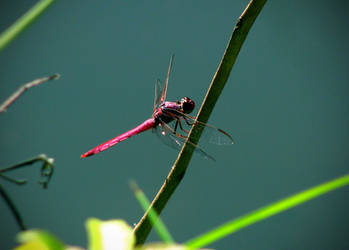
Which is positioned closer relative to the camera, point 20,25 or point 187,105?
point 20,25

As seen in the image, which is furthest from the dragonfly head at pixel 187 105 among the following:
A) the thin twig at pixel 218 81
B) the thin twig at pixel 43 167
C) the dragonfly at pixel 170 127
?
the thin twig at pixel 43 167

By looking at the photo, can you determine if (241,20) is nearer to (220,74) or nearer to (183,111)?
(220,74)

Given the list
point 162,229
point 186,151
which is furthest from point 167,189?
point 162,229

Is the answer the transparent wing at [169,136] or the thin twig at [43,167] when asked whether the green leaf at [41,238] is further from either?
the transparent wing at [169,136]

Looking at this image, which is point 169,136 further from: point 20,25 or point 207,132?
point 20,25

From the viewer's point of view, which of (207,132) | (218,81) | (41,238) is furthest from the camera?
(207,132)

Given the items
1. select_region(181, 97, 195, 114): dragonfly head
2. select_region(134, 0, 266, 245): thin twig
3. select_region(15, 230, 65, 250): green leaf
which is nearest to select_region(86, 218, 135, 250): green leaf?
select_region(15, 230, 65, 250): green leaf

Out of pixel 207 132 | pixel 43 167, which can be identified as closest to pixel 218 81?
pixel 43 167

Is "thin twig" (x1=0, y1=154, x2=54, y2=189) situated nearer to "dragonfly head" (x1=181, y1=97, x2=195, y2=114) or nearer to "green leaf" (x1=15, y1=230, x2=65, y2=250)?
"green leaf" (x1=15, y1=230, x2=65, y2=250)
